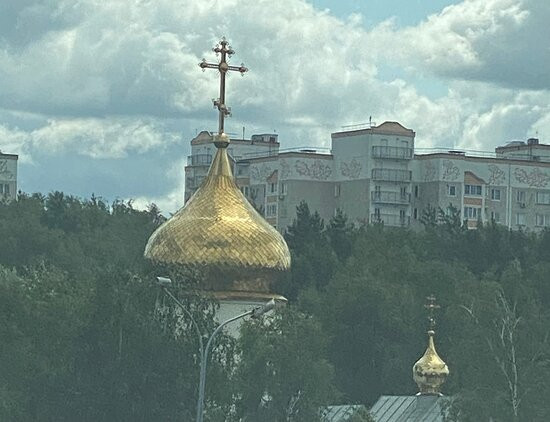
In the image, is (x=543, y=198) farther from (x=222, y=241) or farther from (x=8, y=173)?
(x=222, y=241)

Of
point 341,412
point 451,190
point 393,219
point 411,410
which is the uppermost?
point 451,190

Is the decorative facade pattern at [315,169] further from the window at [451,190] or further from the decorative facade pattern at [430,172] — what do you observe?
the window at [451,190]

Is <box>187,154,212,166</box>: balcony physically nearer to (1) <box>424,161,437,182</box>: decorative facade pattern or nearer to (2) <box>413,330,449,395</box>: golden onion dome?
(1) <box>424,161,437,182</box>: decorative facade pattern

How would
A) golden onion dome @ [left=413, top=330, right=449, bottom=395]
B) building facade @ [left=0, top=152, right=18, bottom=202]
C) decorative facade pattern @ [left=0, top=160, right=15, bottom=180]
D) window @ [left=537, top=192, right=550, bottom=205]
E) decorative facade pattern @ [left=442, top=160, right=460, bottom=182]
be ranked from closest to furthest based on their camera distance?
1. golden onion dome @ [left=413, top=330, right=449, bottom=395]
2. decorative facade pattern @ [left=442, top=160, right=460, bottom=182]
3. window @ [left=537, top=192, right=550, bottom=205]
4. building facade @ [left=0, top=152, right=18, bottom=202]
5. decorative facade pattern @ [left=0, top=160, right=15, bottom=180]

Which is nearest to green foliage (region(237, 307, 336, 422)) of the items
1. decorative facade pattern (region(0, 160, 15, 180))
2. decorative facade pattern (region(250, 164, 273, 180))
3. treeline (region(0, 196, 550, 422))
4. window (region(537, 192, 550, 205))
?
treeline (region(0, 196, 550, 422))

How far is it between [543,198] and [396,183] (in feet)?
24.4

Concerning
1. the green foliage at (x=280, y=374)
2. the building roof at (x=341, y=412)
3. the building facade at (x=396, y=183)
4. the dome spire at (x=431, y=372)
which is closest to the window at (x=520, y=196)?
the building facade at (x=396, y=183)

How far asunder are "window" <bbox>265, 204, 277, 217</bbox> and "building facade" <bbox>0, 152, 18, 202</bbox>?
19.0 metres

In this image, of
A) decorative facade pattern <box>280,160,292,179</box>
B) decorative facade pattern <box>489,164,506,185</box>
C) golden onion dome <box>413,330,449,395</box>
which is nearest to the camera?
golden onion dome <box>413,330,449,395</box>

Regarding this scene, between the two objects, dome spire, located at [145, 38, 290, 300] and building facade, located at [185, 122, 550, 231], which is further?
building facade, located at [185, 122, 550, 231]

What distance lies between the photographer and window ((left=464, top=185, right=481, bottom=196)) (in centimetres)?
11831

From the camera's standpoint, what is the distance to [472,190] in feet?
389

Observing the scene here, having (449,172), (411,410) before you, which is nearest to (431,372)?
(411,410)

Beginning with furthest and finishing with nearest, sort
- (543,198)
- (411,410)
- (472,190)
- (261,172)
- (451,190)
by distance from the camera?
(261,172) < (543,198) < (472,190) < (451,190) < (411,410)
